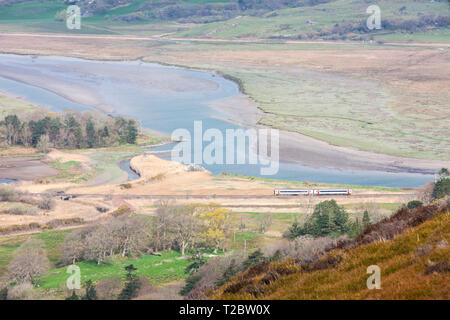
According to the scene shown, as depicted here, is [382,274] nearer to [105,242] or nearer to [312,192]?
[105,242]

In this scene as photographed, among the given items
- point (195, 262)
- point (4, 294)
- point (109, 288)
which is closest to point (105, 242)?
point (195, 262)

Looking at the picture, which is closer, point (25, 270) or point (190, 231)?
point (25, 270)

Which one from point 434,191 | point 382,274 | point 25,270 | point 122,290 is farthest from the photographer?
→ point 434,191

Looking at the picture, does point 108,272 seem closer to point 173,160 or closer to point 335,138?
point 173,160

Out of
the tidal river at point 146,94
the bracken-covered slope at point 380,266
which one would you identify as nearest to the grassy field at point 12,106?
the tidal river at point 146,94

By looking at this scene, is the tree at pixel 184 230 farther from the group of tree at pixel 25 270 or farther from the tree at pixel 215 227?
the group of tree at pixel 25 270
